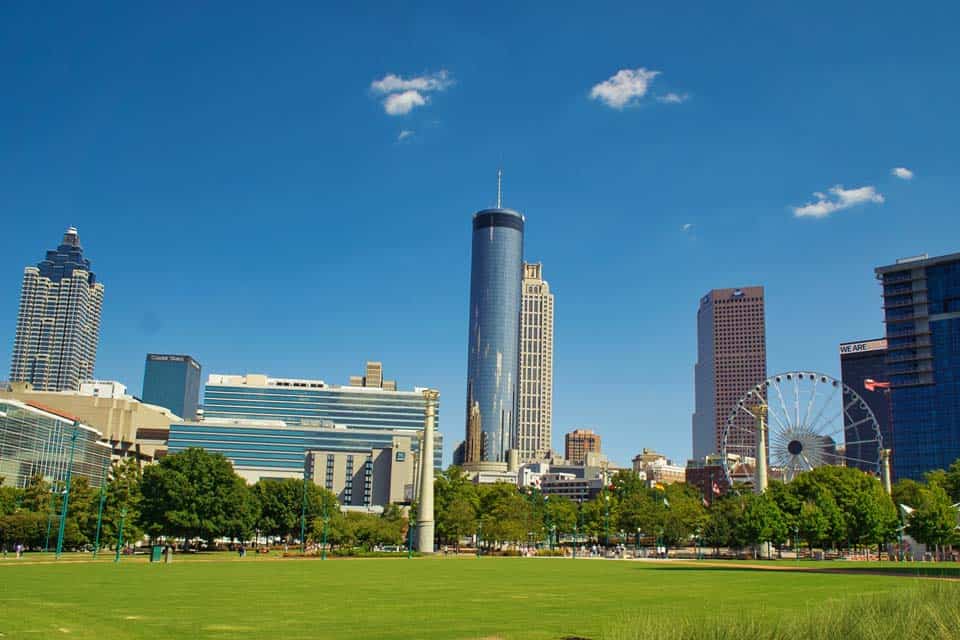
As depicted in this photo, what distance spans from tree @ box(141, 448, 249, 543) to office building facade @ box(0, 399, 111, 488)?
1529 inches

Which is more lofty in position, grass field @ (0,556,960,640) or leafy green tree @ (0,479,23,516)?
leafy green tree @ (0,479,23,516)

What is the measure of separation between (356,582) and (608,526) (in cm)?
10702

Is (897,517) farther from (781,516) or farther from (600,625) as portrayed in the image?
(600,625)

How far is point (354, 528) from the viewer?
5020 inches

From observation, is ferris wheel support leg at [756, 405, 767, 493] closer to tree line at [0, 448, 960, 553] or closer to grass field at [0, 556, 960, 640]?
tree line at [0, 448, 960, 553]

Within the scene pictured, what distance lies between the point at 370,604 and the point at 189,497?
7446cm

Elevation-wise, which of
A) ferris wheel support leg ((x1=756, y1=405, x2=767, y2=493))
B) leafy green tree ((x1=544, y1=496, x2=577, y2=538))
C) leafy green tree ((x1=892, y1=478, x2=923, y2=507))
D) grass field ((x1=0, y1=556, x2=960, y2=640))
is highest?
ferris wheel support leg ((x1=756, y1=405, x2=767, y2=493))

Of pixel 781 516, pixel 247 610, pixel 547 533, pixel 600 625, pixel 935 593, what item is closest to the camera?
pixel 935 593

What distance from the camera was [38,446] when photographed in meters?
156

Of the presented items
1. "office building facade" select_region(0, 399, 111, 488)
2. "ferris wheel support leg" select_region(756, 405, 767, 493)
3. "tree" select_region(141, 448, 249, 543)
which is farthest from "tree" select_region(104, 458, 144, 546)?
"ferris wheel support leg" select_region(756, 405, 767, 493)

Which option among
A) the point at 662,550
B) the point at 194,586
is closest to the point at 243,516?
the point at 662,550

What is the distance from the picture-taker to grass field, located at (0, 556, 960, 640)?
2528 centimetres

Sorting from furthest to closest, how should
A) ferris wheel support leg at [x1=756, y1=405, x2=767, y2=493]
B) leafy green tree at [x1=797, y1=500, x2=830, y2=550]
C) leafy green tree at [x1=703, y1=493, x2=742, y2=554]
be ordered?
ferris wheel support leg at [x1=756, y1=405, x2=767, y2=493] < leafy green tree at [x1=703, y1=493, x2=742, y2=554] < leafy green tree at [x1=797, y1=500, x2=830, y2=550]

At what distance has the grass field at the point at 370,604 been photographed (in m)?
25.3
